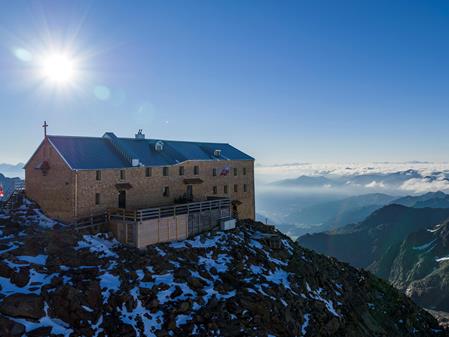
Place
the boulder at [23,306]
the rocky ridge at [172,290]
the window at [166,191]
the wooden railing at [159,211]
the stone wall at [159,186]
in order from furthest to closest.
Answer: the window at [166,191] < the stone wall at [159,186] < the wooden railing at [159,211] < the rocky ridge at [172,290] < the boulder at [23,306]

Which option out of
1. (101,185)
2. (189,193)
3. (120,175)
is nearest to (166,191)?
(189,193)

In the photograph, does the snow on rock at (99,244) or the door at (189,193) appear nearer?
the snow on rock at (99,244)

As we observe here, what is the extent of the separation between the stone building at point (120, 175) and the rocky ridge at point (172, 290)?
2825mm

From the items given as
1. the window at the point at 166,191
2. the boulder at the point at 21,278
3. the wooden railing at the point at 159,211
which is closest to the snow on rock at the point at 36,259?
the boulder at the point at 21,278

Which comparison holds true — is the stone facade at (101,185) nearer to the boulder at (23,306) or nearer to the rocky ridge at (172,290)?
the rocky ridge at (172,290)

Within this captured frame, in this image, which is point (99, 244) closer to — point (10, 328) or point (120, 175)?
point (120, 175)

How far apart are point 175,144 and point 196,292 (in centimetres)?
2697

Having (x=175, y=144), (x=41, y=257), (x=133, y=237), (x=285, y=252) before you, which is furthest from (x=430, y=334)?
(x=41, y=257)

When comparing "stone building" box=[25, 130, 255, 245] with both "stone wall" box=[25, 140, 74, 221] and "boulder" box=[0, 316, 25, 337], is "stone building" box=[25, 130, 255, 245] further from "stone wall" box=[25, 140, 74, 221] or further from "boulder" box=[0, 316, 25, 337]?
"boulder" box=[0, 316, 25, 337]

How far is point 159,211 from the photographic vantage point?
36.6m

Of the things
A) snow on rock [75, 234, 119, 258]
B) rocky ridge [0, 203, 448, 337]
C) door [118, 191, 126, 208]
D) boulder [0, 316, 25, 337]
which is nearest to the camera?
boulder [0, 316, 25, 337]

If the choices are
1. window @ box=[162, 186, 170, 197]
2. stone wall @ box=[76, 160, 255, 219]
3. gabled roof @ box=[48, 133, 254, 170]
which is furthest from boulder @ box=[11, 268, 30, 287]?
window @ box=[162, 186, 170, 197]

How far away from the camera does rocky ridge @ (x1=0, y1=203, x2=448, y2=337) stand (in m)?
23.8

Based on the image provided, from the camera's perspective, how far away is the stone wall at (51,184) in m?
37.2
